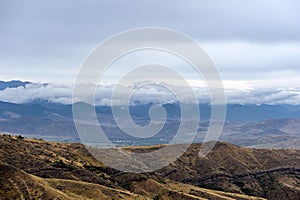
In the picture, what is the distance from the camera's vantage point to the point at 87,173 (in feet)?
524

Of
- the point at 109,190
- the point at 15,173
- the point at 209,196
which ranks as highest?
the point at 15,173

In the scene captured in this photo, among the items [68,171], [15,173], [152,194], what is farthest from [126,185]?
[15,173]

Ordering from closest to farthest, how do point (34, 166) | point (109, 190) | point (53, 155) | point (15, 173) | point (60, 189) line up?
1. point (15, 173)
2. point (60, 189)
3. point (109, 190)
4. point (34, 166)
5. point (53, 155)

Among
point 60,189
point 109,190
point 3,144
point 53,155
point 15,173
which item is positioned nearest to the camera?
point 15,173

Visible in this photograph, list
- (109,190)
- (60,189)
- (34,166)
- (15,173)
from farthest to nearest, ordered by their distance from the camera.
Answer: (34,166)
(109,190)
(60,189)
(15,173)

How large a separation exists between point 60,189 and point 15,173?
608 inches

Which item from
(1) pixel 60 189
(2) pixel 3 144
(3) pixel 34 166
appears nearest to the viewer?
(1) pixel 60 189

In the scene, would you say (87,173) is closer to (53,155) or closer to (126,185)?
(126,185)

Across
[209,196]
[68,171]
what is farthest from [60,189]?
[209,196]

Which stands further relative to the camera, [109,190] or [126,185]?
[126,185]

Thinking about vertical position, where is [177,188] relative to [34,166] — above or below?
below

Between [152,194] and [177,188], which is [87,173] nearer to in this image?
[152,194]

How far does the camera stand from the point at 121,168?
196625 mm

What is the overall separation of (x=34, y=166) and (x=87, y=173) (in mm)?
20065
